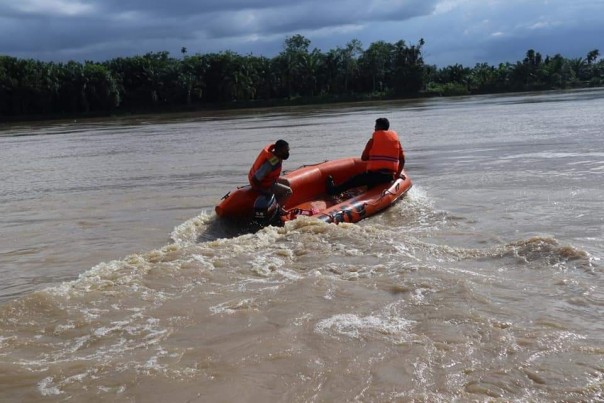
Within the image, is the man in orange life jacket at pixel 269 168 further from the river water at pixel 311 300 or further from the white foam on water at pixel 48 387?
the white foam on water at pixel 48 387

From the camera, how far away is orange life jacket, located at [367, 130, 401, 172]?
8094 millimetres

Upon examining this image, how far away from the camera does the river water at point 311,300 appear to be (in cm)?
332

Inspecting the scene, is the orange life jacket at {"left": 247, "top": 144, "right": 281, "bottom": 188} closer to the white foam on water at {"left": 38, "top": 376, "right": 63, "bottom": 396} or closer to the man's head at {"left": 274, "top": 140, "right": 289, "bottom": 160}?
the man's head at {"left": 274, "top": 140, "right": 289, "bottom": 160}

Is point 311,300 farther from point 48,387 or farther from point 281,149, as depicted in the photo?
point 281,149

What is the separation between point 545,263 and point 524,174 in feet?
17.1

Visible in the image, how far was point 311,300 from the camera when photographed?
4.55 meters

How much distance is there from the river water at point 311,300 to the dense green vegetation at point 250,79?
41.8 metres

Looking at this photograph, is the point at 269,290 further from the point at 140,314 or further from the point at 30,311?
the point at 30,311

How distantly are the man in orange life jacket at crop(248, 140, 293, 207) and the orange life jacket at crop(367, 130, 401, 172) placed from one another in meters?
1.78

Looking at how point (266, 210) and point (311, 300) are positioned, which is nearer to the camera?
point (311, 300)

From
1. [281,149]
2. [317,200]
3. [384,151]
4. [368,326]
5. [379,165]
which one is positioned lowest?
[368,326]

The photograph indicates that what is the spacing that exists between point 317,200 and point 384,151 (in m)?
1.12

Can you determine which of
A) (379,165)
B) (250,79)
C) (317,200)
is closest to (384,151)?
(379,165)

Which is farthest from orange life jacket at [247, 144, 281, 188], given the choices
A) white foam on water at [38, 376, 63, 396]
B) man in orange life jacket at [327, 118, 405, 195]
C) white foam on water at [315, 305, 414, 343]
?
white foam on water at [38, 376, 63, 396]
